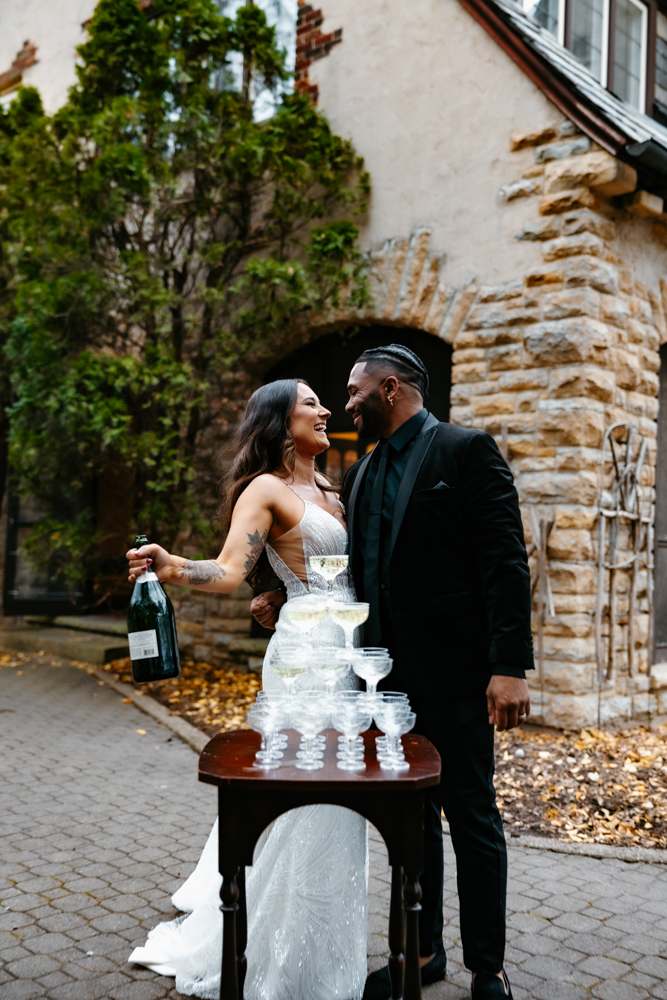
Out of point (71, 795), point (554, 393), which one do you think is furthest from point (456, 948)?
point (554, 393)

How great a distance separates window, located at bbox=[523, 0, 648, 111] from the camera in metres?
7.79

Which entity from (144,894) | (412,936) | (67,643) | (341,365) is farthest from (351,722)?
(67,643)

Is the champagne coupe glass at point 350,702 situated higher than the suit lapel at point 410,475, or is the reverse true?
the suit lapel at point 410,475

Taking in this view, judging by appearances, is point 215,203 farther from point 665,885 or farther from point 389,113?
point 665,885

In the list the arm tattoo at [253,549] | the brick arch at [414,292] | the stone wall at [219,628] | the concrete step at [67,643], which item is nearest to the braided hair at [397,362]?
the arm tattoo at [253,549]

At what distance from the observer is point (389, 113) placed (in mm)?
7062

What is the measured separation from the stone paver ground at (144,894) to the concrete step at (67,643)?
10.7 ft

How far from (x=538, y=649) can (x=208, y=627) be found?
3.70 metres

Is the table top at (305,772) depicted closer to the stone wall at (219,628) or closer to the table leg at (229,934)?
the table leg at (229,934)

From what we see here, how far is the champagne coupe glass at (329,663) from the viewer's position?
7.41 feet

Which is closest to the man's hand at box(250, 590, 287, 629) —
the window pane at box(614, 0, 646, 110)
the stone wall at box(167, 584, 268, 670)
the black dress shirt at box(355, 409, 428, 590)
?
the black dress shirt at box(355, 409, 428, 590)

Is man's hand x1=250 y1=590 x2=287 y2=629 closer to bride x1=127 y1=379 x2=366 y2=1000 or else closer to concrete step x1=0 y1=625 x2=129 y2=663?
bride x1=127 y1=379 x2=366 y2=1000

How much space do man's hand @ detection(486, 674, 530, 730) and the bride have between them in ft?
1.73

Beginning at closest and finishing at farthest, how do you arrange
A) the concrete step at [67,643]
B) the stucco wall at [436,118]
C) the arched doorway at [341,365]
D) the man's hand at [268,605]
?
1. the man's hand at [268,605]
2. the stucco wall at [436,118]
3. the arched doorway at [341,365]
4. the concrete step at [67,643]
